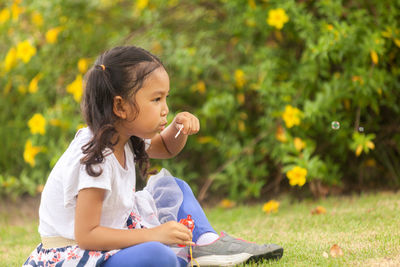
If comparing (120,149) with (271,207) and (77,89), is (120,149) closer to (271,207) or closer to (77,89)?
(271,207)

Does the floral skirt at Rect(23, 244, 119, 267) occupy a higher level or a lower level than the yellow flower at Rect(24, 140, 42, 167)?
lower

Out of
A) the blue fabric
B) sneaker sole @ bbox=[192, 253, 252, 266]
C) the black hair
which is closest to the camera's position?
the black hair

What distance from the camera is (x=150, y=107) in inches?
66.9

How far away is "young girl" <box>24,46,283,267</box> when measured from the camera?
1589mm

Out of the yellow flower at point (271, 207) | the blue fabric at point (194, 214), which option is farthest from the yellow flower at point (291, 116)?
the blue fabric at point (194, 214)

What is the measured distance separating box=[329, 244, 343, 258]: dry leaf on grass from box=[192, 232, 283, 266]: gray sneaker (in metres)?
0.17

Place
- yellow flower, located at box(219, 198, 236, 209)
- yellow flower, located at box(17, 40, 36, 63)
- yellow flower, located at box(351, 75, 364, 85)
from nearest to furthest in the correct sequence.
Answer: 1. yellow flower, located at box(351, 75, 364, 85)
2. yellow flower, located at box(219, 198, 236, 209)
3. yellow flower, located at box(17, 40, 36, 63)

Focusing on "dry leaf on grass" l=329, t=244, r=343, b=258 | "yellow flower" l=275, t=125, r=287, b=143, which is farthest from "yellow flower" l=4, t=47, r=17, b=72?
"dry leaf on grass" l=329, t=244, r=343, b=258

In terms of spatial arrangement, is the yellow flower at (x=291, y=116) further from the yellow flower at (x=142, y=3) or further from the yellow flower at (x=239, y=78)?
the yellow flower at (x=142, y=3)

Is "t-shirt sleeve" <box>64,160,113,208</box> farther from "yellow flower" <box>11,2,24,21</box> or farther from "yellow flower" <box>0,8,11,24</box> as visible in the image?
"yellow flower" <box>0,8,11,24</box>

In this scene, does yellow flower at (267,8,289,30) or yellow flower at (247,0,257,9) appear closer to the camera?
yellow flower at (267,8,289,30)

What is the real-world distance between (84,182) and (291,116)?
1.56 meters

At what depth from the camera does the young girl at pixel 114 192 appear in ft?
5.21

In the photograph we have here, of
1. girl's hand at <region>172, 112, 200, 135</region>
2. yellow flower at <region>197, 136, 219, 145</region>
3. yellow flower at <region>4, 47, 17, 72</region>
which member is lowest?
yellow flower at <region>197, 136, 219, 145</region>
